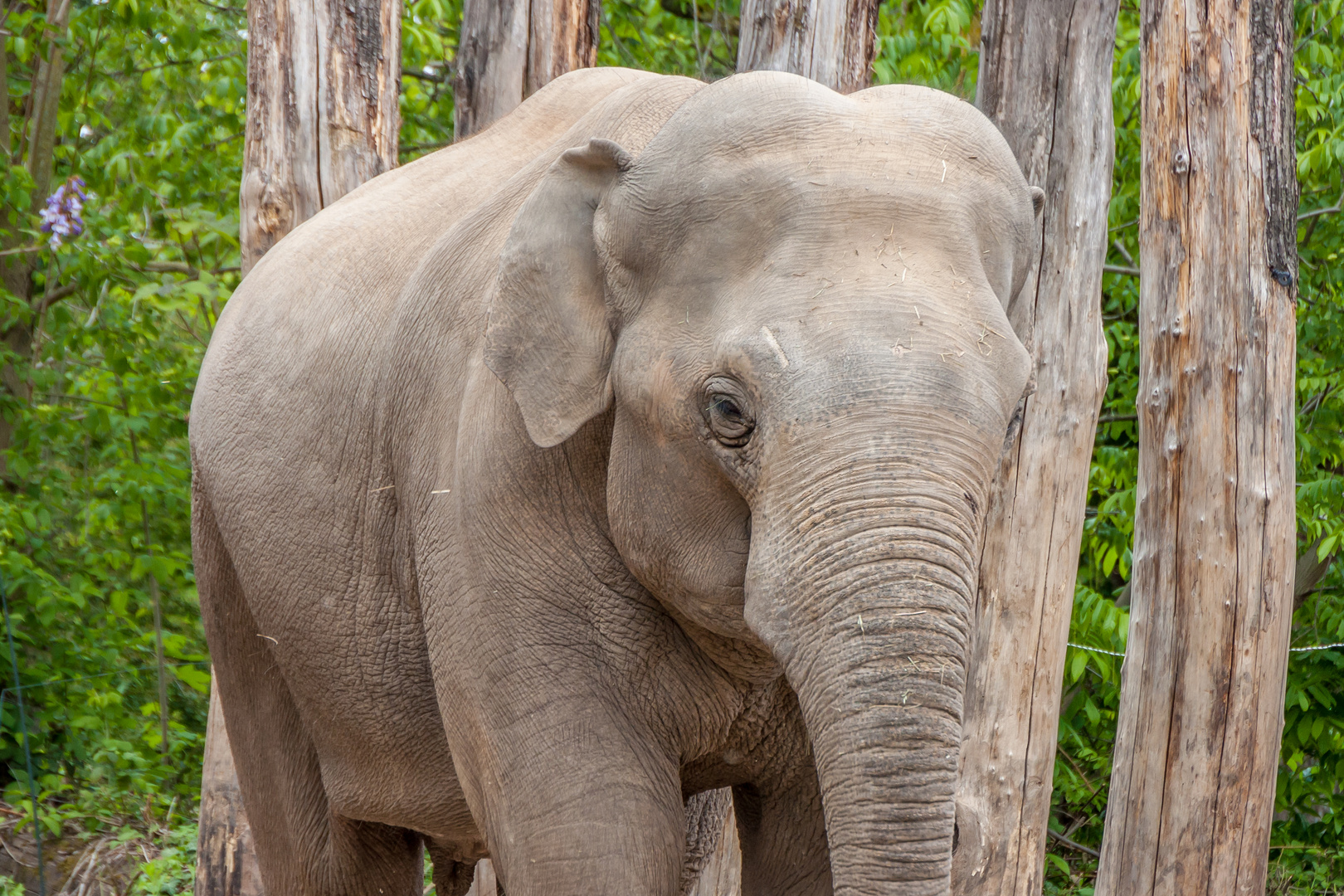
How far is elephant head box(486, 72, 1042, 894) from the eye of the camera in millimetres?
1730

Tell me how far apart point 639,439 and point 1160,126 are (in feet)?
8.49

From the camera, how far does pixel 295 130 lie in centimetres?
420

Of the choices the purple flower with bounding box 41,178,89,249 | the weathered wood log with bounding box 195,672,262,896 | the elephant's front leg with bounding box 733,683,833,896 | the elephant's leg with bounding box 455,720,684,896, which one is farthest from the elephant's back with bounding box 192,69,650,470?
the purple flower with bounding box 41,178,89,249

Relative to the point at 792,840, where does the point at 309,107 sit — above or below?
above

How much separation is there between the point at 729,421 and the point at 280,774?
1.73 m

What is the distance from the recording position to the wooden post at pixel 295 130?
4.17 metres

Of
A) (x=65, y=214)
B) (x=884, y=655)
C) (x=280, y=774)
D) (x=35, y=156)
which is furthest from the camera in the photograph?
(x=35, y=156)

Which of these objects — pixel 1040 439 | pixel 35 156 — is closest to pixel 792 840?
pixel 1040 439

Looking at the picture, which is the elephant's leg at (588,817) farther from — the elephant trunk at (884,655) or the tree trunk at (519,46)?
the tree trunk at (519,46)

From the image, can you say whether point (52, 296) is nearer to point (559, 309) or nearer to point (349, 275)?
point (349, 275)

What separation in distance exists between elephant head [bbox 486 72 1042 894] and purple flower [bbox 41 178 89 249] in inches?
170

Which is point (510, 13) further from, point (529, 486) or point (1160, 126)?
point (529, 486)

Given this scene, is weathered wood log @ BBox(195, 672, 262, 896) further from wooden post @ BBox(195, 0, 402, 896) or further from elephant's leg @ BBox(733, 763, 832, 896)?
elephant's leg @ BBox(733, 763, 832, 896)

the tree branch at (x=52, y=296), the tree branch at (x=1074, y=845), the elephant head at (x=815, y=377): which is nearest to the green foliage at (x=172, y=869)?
the tree branch at (x=52, y=296)
